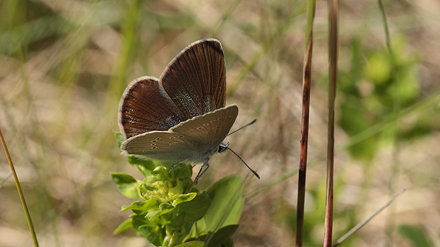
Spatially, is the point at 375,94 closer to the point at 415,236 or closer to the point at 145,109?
the point at 415,236

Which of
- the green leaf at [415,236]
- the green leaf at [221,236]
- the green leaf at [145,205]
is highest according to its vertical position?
the green leaf at [145,205]

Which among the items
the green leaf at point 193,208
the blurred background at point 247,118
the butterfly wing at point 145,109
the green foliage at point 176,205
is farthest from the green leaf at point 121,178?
the blurred background at point 247,118

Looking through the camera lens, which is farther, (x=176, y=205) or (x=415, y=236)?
(x=415, y=236)

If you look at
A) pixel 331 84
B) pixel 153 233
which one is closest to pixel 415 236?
pixel 331 84

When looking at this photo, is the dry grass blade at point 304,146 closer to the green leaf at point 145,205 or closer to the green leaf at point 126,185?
the green leaf at point 145,205

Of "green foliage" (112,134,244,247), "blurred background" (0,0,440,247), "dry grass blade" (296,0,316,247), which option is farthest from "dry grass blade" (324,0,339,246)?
"blurred background" (0,0,440,247)

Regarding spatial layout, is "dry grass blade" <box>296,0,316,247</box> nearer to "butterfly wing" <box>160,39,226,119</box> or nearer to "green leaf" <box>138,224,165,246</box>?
"butterfly wing" <box>160,39,226,119</box>

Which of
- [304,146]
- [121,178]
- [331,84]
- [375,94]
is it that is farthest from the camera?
[375,94]

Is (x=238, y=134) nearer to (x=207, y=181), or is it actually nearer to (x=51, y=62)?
(x=207, y=181)
